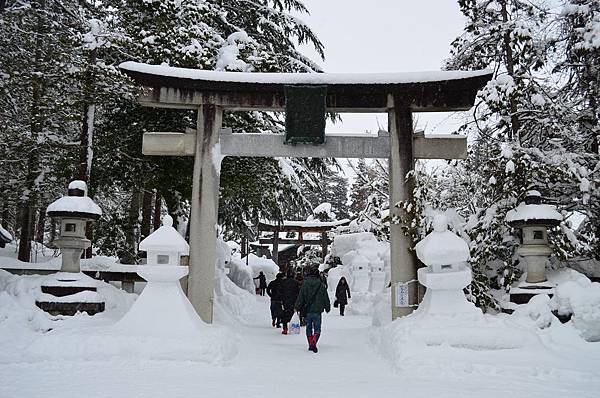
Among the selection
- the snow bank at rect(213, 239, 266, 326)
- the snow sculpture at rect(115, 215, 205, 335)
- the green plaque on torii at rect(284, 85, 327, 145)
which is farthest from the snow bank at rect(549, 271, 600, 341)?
the snow bank at rect(213, 239, 266, 326)

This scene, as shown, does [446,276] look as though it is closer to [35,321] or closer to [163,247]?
[163,247]

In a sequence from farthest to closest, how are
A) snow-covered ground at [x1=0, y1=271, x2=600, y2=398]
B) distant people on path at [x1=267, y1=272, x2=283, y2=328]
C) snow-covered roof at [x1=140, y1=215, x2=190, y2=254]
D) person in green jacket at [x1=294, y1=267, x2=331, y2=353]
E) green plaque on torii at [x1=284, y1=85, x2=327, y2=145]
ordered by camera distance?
distant people on path at [x1=267, y1=272, x2=283, y2=328], green plaque on torii at [x1=284, y1=85, x2=327, y2=145], person in green jacket at [x1=294, y1=267, x2=331, y2=353], snow-covered roof at [x1=140, y1=215, x2=190, y2=254], snow-covered ground at [x1=0, y1=271, x2=600, y2=398]

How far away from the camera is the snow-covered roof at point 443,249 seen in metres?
8.65

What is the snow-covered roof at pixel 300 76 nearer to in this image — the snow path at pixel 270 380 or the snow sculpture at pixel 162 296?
the snow sculpture at pixel 162 296

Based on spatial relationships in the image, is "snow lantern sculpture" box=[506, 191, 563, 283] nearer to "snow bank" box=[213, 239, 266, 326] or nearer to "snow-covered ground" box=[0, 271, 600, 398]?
"snow-covered ground" box=[0, 271, 600, 398]

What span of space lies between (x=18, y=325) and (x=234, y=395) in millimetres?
5321

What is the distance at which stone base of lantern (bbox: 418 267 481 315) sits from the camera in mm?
8516

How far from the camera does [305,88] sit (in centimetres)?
1075

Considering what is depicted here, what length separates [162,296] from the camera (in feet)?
28.5

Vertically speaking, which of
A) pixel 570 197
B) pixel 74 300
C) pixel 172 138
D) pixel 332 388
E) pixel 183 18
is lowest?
pixel 332 388

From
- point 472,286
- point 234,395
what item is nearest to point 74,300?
point 234,395

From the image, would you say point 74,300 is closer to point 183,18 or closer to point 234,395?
point 234,395

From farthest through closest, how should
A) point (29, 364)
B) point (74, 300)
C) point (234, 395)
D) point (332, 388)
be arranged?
point (74, 300), point (29, 364), point (332, 388), point (234, 395)

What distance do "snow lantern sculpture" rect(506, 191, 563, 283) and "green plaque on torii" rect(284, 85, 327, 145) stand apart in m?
4.85
